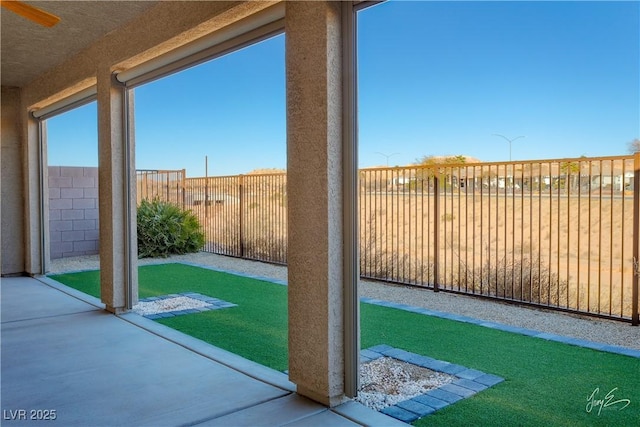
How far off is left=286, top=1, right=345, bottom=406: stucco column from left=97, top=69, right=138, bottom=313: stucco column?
108 inches

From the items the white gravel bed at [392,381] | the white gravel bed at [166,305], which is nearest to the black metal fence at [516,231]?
the white gravel bed at [392,381]

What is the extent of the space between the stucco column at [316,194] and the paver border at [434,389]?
39cm

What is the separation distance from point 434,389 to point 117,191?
3605 mm

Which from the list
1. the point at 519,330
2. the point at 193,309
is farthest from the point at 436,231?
the point at 193,309

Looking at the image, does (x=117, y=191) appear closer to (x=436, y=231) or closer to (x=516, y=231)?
(x=436, y=231)

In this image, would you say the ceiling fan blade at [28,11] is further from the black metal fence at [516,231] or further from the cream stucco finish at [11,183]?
the cream stucco finish at [11,183]

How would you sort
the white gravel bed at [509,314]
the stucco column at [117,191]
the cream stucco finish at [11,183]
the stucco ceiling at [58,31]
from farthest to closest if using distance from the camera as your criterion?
the cream stucco finish at [11,183] → the stucco column at [117,191] → the white gravel bed at [509,314] → the stucco ceiling at [58,31]

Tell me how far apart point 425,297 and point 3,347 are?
4.20 metres

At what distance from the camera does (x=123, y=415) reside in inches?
109

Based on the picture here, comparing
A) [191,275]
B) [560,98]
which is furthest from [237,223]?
[560,98]

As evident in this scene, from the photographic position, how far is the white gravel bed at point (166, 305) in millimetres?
5375

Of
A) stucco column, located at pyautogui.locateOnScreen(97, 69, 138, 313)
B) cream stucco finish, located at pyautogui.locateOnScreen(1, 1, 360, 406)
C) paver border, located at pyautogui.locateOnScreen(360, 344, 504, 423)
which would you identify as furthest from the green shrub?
paver border, located at pyautogui.locateOnScreen(360, 344, 504, 423)

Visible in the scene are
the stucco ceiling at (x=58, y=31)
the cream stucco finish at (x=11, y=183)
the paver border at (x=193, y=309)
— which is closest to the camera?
the stucco ceiling at (x=58, y=31)

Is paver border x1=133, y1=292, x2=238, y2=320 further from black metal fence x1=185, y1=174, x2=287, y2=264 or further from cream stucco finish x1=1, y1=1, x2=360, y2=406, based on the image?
black metal fence x1=185, y1=174, x2=287, y2=264
